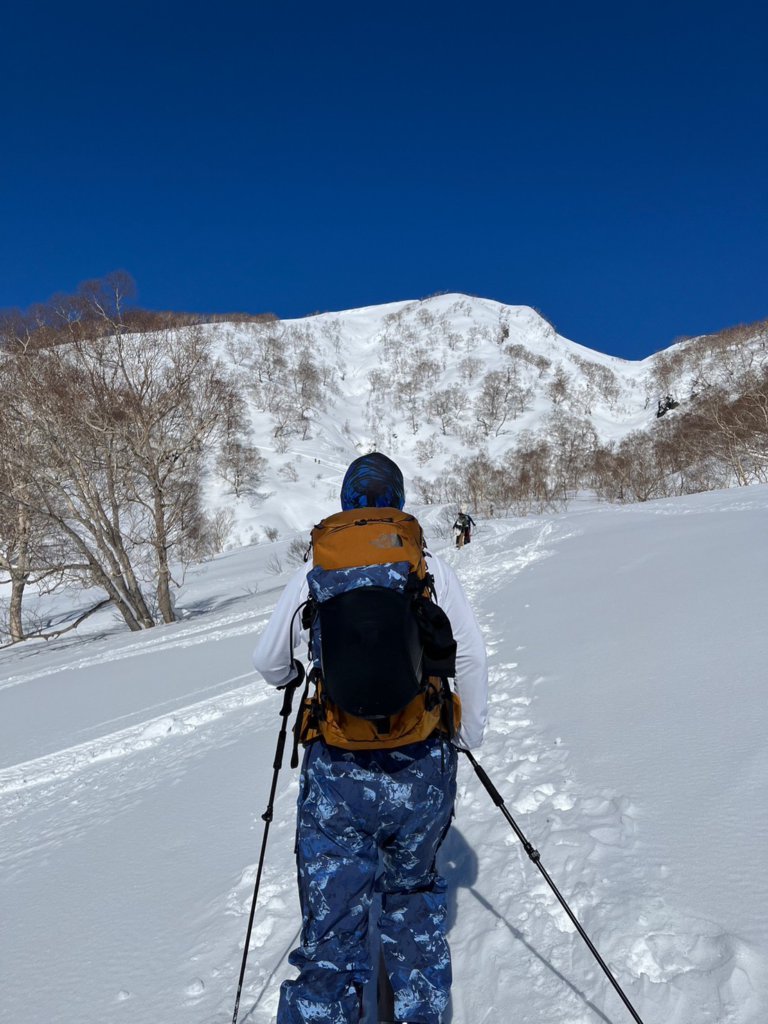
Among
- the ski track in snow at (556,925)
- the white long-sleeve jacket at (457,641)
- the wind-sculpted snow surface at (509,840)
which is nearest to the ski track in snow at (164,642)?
the wind-sculpted snow surface at (509,840)

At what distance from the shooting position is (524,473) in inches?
2143

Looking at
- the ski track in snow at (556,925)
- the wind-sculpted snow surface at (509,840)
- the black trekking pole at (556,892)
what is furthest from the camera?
the wind-sculpted snow surface at (509,840)

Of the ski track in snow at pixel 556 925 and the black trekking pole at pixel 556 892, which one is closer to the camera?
the black trekking pole at pixel 556 892

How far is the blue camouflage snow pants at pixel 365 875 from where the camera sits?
5.91ft

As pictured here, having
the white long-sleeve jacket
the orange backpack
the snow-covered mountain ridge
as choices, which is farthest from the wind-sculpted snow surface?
the snow-covered mountain ridge

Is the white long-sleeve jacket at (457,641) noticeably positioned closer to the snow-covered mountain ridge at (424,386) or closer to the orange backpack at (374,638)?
the orange backpack at (374,638)

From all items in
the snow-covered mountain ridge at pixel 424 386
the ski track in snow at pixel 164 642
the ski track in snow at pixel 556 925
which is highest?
the snow-covered mountain ridge at pixel 424 386

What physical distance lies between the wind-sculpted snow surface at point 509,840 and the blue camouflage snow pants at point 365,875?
0.41 meters

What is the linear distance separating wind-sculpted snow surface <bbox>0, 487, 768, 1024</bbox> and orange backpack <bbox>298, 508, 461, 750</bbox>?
1.14 m

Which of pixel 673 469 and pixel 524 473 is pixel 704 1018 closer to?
pixel 673 469

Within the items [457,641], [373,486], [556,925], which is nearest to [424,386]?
[373,486]

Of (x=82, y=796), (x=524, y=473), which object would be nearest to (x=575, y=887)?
(x=82, y=796)

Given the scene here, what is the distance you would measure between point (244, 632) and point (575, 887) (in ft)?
29.5

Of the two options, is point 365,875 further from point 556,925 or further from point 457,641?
point 556,925
